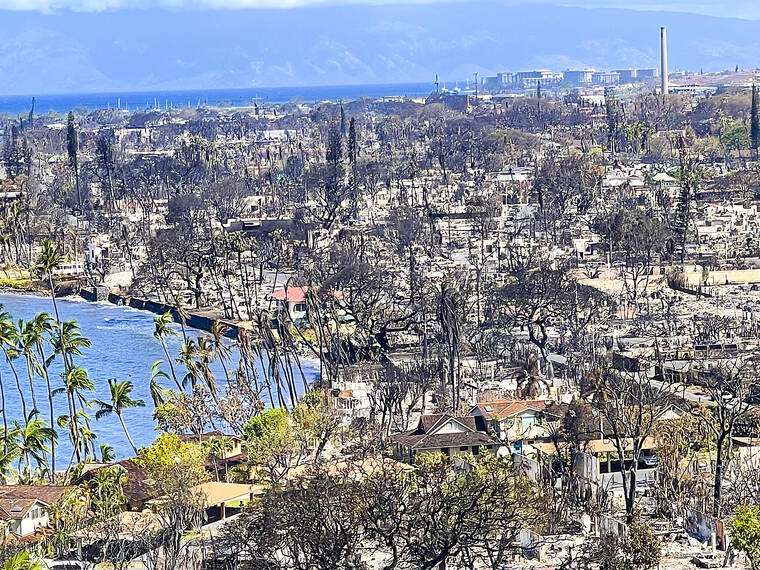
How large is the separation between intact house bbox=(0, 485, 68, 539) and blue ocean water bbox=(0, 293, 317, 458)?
549cm

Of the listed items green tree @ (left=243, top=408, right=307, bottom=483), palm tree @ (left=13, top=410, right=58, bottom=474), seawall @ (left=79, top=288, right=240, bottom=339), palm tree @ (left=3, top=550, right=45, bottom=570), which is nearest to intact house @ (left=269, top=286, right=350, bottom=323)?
seawall @ (left=79, top=288, right=240, bottom=339)

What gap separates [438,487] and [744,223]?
1545 inches

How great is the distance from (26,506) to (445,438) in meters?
7.76

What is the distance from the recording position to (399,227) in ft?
182

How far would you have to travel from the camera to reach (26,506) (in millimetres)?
23766

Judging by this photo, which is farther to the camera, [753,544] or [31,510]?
[31,510]

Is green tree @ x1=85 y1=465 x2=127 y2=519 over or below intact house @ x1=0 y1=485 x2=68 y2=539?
over

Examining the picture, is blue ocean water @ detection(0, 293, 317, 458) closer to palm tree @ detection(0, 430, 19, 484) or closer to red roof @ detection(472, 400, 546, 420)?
palm tree @ detection(0, 430, 19, 484)

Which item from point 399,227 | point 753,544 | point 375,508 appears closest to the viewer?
point 753,544

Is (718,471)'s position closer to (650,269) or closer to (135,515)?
(135,515)

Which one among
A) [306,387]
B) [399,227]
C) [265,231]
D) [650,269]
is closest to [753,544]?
[306,387]

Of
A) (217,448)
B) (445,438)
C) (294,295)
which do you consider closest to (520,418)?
(445,438)

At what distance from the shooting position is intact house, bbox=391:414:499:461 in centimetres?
2703

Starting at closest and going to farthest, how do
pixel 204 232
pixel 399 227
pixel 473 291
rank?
pixel 473 291
pixel 399 227
pixel 204 232
